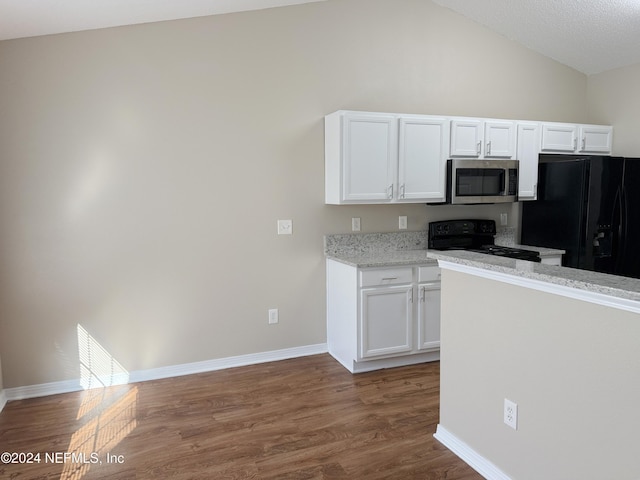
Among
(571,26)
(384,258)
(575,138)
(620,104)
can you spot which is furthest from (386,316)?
(620,104)

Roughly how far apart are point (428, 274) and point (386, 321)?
51cm

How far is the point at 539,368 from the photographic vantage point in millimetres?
1931

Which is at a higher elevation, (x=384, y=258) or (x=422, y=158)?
(x=422, y=158)

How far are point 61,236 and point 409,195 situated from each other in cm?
266

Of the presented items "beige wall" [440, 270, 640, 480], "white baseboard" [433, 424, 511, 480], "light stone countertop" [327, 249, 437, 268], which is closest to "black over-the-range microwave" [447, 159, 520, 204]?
"light stone countertop" [327, 249, 437, 268]

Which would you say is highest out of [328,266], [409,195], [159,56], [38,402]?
[159,56]

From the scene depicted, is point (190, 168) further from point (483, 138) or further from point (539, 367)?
point (539, 367)

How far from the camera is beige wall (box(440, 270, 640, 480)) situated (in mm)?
1612

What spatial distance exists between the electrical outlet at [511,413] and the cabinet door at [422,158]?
2.02 m

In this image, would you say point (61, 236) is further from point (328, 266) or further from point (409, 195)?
point (409, 195)

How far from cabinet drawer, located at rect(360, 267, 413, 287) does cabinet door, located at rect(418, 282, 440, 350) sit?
16 cm

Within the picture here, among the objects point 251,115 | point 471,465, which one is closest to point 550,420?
point 471,465

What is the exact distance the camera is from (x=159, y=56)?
3359 millimetres

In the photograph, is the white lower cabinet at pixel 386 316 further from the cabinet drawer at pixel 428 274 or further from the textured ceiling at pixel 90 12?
the textured ceiling at pixel 90 12
